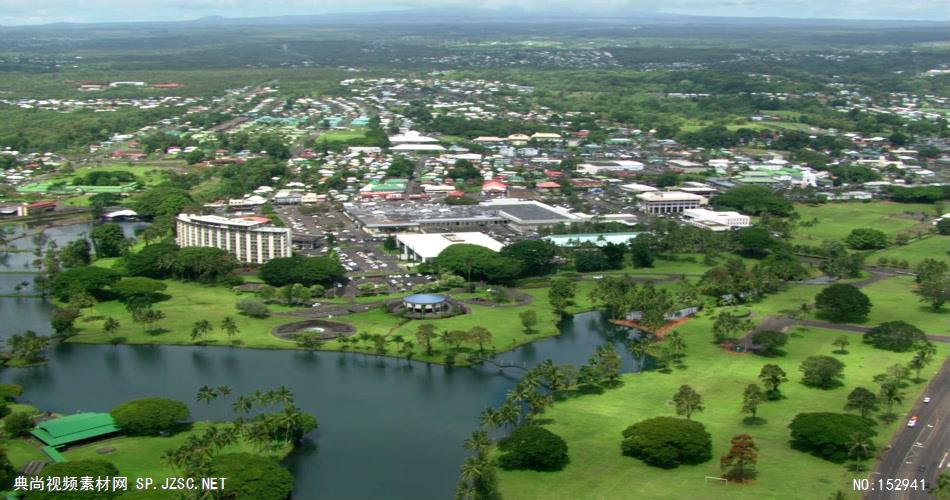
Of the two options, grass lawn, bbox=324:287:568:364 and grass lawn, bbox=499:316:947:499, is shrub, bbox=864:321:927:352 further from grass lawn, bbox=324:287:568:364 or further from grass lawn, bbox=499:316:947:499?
grass lawn, bbox=324:287:568:364

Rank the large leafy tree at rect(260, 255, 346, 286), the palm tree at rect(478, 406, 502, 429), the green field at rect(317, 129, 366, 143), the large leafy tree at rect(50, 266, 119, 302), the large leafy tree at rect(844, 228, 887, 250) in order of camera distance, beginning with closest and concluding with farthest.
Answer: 1. the palm tree at rect(478, 406, 502, 429)
2. the large leafy tree at rect(50, 266, 119, 302)
3. the large leafy tree at rect(260, 255, 346, 286)
4. the large leafy tree at rect(844, 228, 887, 250)
5. the green field at rect(317, 129, 366, 143)

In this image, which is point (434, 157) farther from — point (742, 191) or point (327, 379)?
point (327, 379)

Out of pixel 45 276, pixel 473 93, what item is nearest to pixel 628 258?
pixel 45 276

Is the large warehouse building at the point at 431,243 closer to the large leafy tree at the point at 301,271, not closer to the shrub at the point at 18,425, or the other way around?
the large leafy tree at the point at 301,271

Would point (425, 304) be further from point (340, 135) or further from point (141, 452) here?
point (340, 135)

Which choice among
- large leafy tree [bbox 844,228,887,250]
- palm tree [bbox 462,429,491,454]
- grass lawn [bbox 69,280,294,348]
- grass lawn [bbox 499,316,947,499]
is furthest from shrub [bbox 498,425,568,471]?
large leafy tree [bbox 844,228,887,250]

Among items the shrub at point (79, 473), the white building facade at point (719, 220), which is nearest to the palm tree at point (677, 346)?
the shrub at point (79, 473)
